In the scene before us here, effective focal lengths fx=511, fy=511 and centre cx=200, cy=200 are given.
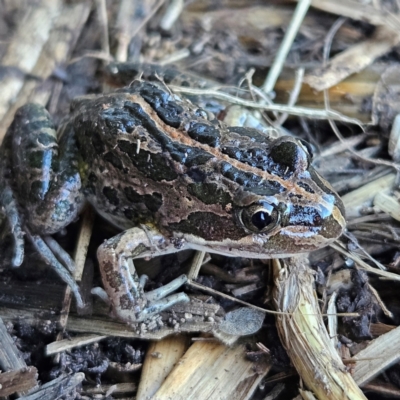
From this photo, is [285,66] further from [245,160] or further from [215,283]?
[215,283]

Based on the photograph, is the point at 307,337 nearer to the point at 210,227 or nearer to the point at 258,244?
the point at 258,244

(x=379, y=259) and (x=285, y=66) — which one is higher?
(x=285, y=66)

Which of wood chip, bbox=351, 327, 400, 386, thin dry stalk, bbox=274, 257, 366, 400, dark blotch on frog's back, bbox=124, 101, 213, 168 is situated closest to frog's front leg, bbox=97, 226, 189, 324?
dark blotch on frog's back, bbox=124, 101, 213, 168

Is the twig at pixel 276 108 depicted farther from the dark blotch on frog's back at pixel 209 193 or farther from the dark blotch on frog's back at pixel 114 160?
the dark blotch on frog's back at pixel 209 193

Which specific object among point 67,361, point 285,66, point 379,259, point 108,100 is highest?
point 108,100

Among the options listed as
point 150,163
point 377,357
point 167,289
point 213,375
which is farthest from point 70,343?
point 377,357

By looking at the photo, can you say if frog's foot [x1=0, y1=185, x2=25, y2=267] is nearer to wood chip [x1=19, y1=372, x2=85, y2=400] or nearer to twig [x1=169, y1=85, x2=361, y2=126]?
wood chip [x1=19, y1=372, x2=85, y2=400]

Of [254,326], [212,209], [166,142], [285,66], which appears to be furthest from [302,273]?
[285,66]
